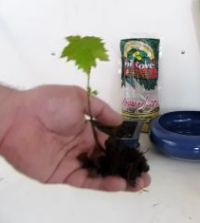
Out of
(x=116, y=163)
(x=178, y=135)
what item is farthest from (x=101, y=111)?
(x=178, y=135)

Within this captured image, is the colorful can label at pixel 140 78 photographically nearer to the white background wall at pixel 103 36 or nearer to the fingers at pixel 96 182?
the white background wall at pixel 103 36

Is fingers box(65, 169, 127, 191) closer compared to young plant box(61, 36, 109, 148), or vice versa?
young plant box(61, 36, 109, 148)

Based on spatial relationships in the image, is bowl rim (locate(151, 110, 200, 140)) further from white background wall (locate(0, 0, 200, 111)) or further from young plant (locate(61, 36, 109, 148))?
young plant (locate(61, 36, 109, 148))

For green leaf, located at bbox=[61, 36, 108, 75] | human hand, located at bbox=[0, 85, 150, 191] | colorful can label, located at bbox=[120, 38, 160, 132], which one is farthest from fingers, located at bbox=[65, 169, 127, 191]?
colorful can label, located at bbox=[120, 38, 160, 132]

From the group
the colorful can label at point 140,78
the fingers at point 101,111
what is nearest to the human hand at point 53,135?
the fingers at point 101,111

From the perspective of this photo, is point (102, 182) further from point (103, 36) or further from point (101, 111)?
point (103, 36)

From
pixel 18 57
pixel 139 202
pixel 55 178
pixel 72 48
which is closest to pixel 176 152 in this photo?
pixel 139 202
